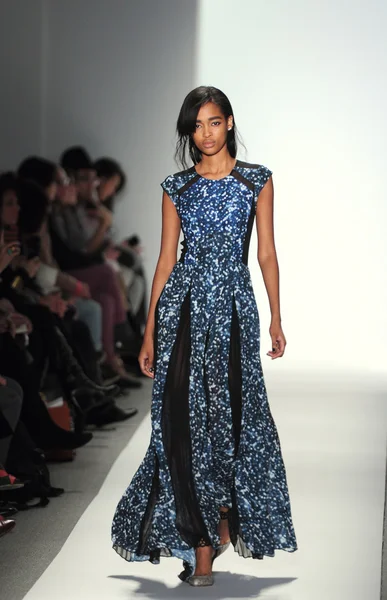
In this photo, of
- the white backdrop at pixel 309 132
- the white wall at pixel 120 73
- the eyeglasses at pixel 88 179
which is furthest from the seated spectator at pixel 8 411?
the white wall at pixel 120 73

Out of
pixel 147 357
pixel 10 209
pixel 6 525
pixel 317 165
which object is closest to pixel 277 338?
pixel 147 357

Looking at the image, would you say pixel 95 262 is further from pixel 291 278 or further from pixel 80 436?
pixel 80 436

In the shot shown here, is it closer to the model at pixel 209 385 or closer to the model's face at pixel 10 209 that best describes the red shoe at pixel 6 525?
the model at pixel 209 385

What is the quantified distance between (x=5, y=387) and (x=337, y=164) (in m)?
4.15

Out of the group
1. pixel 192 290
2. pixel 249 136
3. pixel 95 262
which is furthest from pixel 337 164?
pixel 192 290

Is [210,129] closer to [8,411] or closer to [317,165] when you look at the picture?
[8,411]

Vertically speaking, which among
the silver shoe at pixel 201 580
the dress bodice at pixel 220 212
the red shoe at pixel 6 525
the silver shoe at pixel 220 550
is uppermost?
the dress bodice at pixel 220 212

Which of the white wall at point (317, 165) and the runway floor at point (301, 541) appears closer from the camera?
the runway floor at point (301, 541)

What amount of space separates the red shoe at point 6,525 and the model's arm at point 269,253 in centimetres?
94

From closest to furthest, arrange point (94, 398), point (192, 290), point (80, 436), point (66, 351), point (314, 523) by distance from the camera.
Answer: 1. point (192, 290)
2. point (314, 523)
3. point (80, 436)
4. point (66, 351)
5. point (94, 398)

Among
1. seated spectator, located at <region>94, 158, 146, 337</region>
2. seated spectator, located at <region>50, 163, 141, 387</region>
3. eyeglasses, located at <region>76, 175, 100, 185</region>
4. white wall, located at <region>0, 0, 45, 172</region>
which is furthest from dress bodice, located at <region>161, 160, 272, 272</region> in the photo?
white wall, located at <region>0, 0, 45, 172</region>

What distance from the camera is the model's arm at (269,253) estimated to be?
10.5ft

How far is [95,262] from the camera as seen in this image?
6648 millimetres

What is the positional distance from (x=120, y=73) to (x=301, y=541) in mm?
5439
